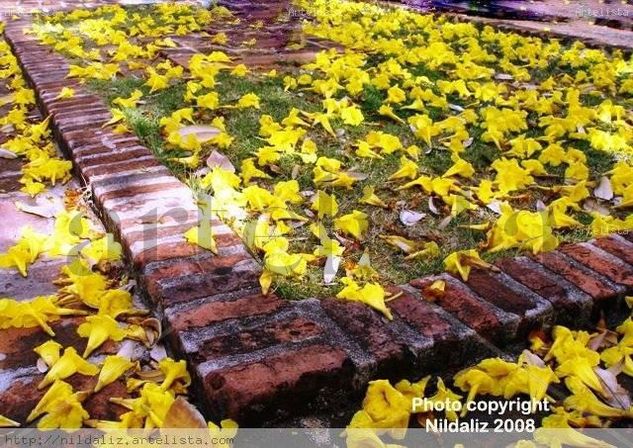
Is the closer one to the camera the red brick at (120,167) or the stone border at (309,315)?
the stone border at (309,315)

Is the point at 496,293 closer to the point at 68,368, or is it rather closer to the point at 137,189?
the point at 68,368

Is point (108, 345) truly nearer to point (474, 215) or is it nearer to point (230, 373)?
point (230, 373)

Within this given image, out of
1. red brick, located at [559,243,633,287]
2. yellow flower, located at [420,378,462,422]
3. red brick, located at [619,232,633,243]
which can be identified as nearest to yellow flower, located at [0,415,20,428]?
yellow flower, located at [420,378,462,422]

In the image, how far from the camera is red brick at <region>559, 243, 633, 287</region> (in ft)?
5.54

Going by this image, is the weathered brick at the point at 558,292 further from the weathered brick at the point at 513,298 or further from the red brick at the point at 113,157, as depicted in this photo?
the red brick at the point at 113,157

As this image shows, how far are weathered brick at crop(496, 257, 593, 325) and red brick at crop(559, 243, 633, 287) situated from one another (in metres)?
0.13

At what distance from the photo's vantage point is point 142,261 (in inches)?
66.6

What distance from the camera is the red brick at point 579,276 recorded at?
1627 millimetres

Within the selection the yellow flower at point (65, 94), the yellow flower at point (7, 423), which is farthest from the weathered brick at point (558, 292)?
the yellow flower at point (65, 94)

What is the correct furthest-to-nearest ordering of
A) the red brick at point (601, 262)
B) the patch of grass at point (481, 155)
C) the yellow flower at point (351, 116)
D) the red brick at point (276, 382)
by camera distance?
the yellow flower at point (351, 116) < the patch of grass at point (481, 155) < the red brick at point (601, 262) < the red brick at point (276, 382)

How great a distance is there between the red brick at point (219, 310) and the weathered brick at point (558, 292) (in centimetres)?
66

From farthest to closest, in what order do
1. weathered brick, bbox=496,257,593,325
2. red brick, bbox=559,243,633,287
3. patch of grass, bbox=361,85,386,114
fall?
patch of grass, bbox=361,85,386,114 < red brick, bbox=559,243,633,287 < weathered brick, bbox=496,257,593,325

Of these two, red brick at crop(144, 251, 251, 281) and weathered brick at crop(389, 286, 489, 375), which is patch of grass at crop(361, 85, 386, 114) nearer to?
red brick at crop(144, 251, 251, 281)

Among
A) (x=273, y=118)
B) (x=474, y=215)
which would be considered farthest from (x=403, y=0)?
(x=474, y=215)
